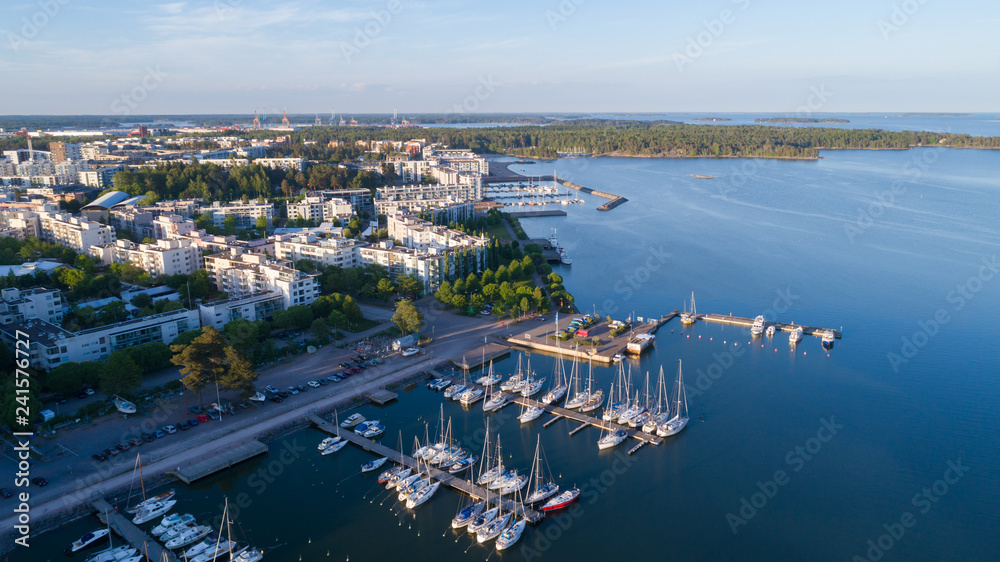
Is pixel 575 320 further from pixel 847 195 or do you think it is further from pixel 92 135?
pixel 92 135

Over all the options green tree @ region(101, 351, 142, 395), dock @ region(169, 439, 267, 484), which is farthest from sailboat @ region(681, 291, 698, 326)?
green tree @ region(101, 351, 142, 395)

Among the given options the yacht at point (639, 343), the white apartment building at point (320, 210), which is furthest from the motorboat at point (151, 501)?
the white apartment building at point (320, 210)

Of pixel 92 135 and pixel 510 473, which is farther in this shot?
pixel 92 135

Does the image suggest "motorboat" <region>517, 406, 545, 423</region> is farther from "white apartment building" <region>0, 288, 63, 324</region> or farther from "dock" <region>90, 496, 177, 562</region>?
"white apartment building" <region>0, 288, 63, 324</region>

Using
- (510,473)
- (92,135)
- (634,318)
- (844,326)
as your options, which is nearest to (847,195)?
(844,326)

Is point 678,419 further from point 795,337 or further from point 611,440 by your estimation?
point 795,337

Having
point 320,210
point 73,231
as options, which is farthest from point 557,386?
point 320,210

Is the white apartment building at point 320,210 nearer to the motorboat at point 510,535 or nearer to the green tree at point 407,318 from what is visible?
the green tree at point 407,318
